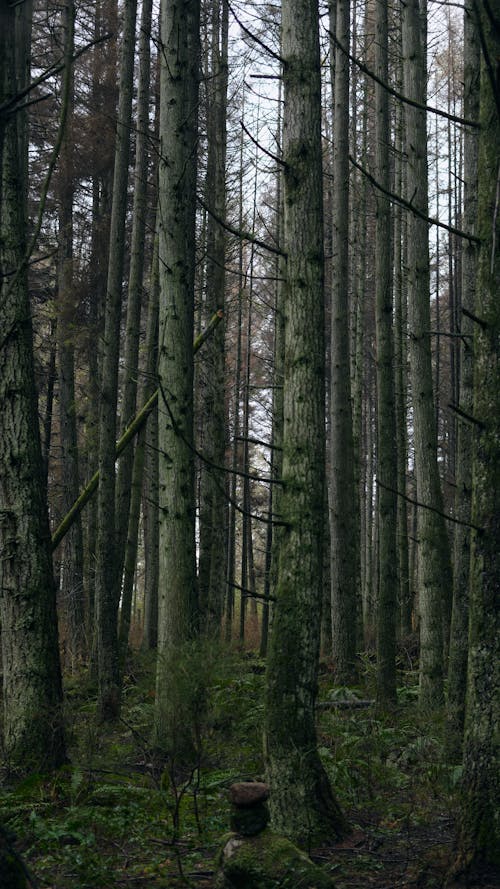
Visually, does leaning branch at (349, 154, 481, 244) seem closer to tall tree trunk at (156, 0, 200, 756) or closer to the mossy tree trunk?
the mossy tree trunk

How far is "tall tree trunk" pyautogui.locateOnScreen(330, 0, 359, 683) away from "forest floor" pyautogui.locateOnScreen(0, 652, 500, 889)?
259 cm

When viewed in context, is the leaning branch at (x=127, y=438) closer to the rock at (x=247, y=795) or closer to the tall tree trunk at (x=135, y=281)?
the tall tree trunk at (x=135, y=281)

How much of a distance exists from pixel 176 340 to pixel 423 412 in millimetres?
3168

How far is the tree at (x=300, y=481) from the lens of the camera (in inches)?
194

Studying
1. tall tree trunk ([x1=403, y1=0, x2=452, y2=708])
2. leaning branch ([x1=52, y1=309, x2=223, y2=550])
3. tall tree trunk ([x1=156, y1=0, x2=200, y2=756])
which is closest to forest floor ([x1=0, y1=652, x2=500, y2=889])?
tall tree trunk ([x1=403, y1=0, x2=452, y2=708])

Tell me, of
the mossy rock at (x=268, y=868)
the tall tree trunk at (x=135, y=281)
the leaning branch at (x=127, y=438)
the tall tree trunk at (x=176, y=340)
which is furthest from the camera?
the tall tree trunk at (x=135, y=281)

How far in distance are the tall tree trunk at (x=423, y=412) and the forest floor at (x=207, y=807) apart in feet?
3.04

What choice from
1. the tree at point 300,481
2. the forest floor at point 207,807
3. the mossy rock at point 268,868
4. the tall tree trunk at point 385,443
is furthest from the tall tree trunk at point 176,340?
the mossy rock at point 268,868

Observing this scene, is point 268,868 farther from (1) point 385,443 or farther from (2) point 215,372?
(2) point 215,372

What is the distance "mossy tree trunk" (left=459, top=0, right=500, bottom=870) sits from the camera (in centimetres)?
413

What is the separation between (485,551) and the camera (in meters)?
4.34

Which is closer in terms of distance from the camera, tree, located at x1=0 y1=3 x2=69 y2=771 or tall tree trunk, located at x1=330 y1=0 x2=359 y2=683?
tree, located at x1=0 y1=3 x2=69 y2=771

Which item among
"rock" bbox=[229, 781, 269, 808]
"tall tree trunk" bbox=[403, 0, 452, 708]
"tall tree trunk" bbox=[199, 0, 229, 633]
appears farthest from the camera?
"tall tree trunk" bbox=[199, 0, 229, 633]

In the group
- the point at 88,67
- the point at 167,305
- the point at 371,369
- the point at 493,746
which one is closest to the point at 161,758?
the point at 493,746
